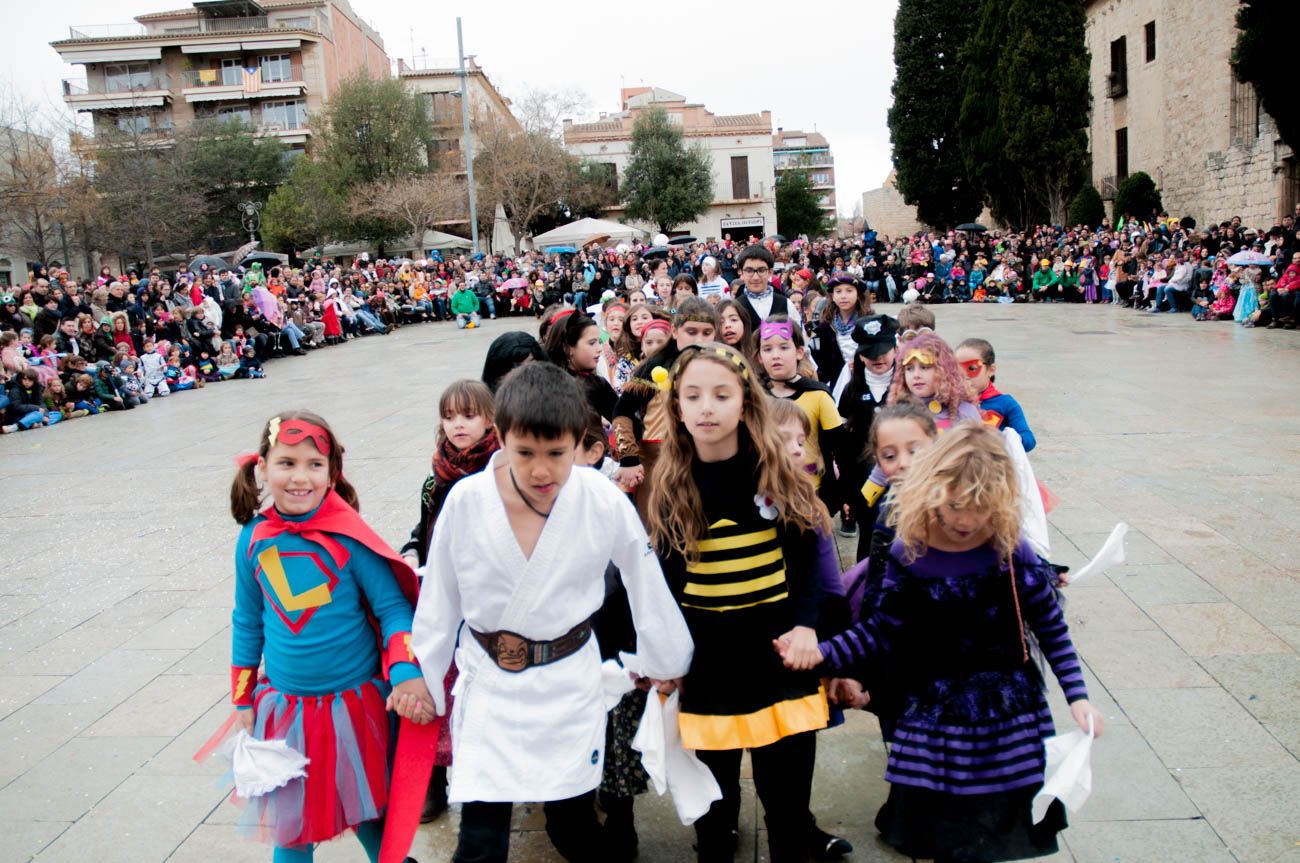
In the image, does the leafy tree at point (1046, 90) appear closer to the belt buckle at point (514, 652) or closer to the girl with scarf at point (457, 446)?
the girl with scarf at point (457, 446)

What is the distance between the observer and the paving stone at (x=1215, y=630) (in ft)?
13.9

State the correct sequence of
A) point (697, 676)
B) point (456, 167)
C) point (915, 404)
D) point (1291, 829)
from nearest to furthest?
point (697, 676) → point (1291, 829) → point (915, 404) → point (456, 167)

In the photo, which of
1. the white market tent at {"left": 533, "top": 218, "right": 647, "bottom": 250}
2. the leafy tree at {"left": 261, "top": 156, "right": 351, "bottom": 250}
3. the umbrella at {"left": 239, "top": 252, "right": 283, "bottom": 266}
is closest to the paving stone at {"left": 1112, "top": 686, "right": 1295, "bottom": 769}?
the umbrella at {"left": 239, "top": 252, "right": 283, "bottom": 266}

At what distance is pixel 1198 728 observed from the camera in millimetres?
3561

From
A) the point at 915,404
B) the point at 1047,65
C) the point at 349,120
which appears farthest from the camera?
the point at 349,120

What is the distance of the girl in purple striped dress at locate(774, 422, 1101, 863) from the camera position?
238 centimetres

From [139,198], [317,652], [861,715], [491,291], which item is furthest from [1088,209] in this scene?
[139,198]

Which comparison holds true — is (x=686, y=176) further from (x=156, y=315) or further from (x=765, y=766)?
(x=765, y=766)

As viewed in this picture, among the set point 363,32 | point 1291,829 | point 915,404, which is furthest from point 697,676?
point 363,32

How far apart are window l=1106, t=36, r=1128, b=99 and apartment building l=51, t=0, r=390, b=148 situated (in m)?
37.9

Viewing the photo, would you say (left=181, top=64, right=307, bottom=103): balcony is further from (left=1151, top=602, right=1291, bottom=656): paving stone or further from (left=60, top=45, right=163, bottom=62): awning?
(left=1151, top=602, right=1291, bottom=656): paving stone

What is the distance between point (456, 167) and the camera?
161 feet

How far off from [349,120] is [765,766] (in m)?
45.1

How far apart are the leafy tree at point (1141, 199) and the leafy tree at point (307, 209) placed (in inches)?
1198
